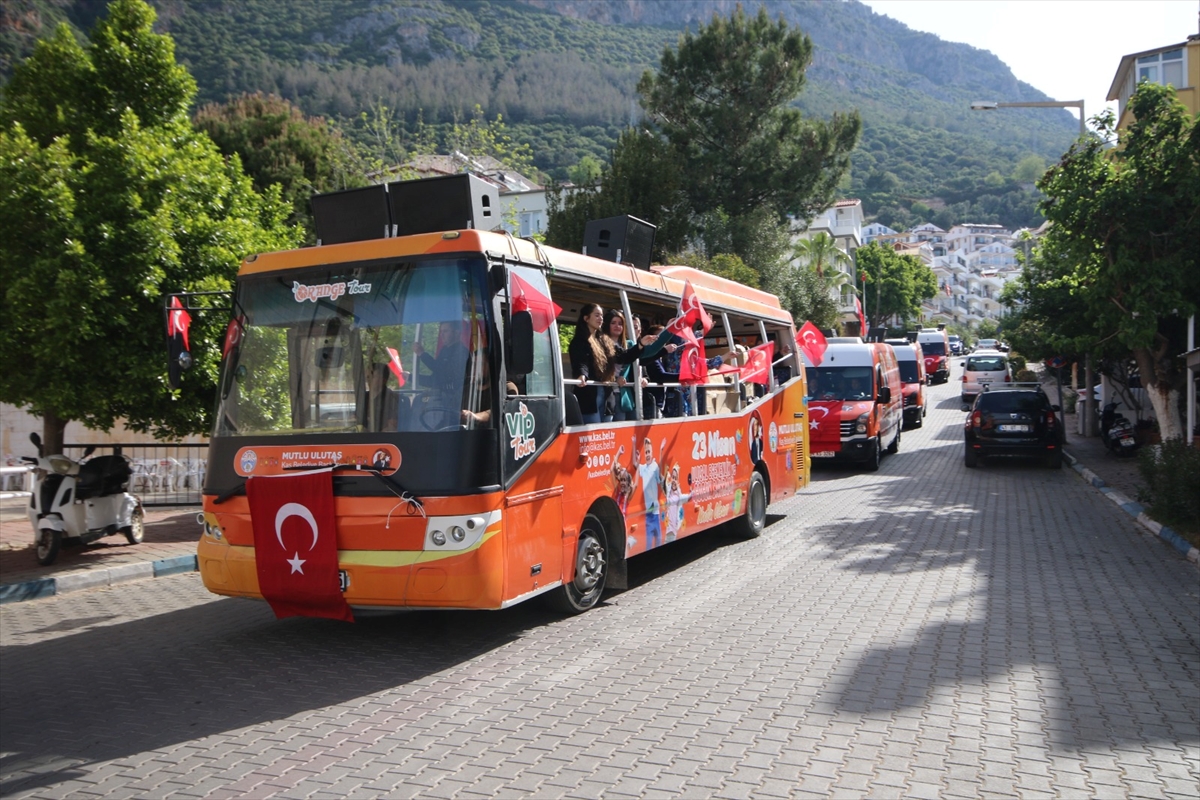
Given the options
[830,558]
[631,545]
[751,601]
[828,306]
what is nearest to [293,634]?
[631,545]

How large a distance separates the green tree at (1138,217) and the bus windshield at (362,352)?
12.8 metres

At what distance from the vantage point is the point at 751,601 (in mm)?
9016

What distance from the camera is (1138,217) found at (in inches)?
626

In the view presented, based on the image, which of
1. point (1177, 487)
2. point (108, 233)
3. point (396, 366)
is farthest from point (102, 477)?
point (1177, 487)

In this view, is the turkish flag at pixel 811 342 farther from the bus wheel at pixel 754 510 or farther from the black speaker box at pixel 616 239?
the black speaker box at pixel 616 239

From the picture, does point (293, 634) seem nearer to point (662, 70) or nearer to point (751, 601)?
point (751, 601)

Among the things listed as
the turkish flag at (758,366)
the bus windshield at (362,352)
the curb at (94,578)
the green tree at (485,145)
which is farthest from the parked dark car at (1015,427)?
the bus windshield at (362,352)

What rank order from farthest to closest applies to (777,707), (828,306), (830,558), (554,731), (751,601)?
(828,306)
(830,558)
(751,601)
(777,707)
(554,731)

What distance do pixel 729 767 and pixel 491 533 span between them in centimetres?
250

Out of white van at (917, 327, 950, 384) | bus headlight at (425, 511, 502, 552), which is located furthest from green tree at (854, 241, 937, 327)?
bus headlight at (425, 511, 502, 552)

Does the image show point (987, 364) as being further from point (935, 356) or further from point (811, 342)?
point (811, 342)

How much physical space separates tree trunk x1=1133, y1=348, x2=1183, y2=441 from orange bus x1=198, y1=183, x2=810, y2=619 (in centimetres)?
1340

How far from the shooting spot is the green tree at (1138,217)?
15648mm

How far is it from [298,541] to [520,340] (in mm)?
2176
